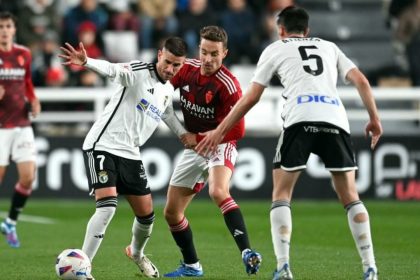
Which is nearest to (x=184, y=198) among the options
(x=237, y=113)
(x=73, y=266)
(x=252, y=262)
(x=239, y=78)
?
(x=252, y=262)

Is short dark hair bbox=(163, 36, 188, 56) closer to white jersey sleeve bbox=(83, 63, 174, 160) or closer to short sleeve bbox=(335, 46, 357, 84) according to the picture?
white jersey sleeve bbox=(83, 63, 174, 160)

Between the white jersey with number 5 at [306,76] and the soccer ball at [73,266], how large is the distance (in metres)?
1.96

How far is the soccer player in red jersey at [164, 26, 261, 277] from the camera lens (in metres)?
9.67

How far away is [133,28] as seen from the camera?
2038 centimetres

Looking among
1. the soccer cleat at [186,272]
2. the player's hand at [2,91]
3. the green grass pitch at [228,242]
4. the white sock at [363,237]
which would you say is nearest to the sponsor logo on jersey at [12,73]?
the player's hand at [2,91]

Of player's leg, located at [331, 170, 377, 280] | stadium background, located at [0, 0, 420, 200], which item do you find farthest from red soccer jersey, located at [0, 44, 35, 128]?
player's leg, located at [331, 170, 377, 280]

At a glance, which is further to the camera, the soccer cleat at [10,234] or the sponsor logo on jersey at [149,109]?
the soccer cleat at [10,234]

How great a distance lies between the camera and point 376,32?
22719 millimetres

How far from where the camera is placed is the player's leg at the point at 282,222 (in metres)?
8.08

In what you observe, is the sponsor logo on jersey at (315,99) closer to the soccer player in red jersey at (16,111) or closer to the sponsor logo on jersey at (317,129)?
the sponsor logo on jersey at (317,129)

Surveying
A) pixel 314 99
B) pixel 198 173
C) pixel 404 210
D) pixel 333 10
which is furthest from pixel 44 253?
pixel 333 10

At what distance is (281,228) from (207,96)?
203 centimetres

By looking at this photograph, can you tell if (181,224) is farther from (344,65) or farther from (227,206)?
(344,65)

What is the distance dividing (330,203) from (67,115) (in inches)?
186
